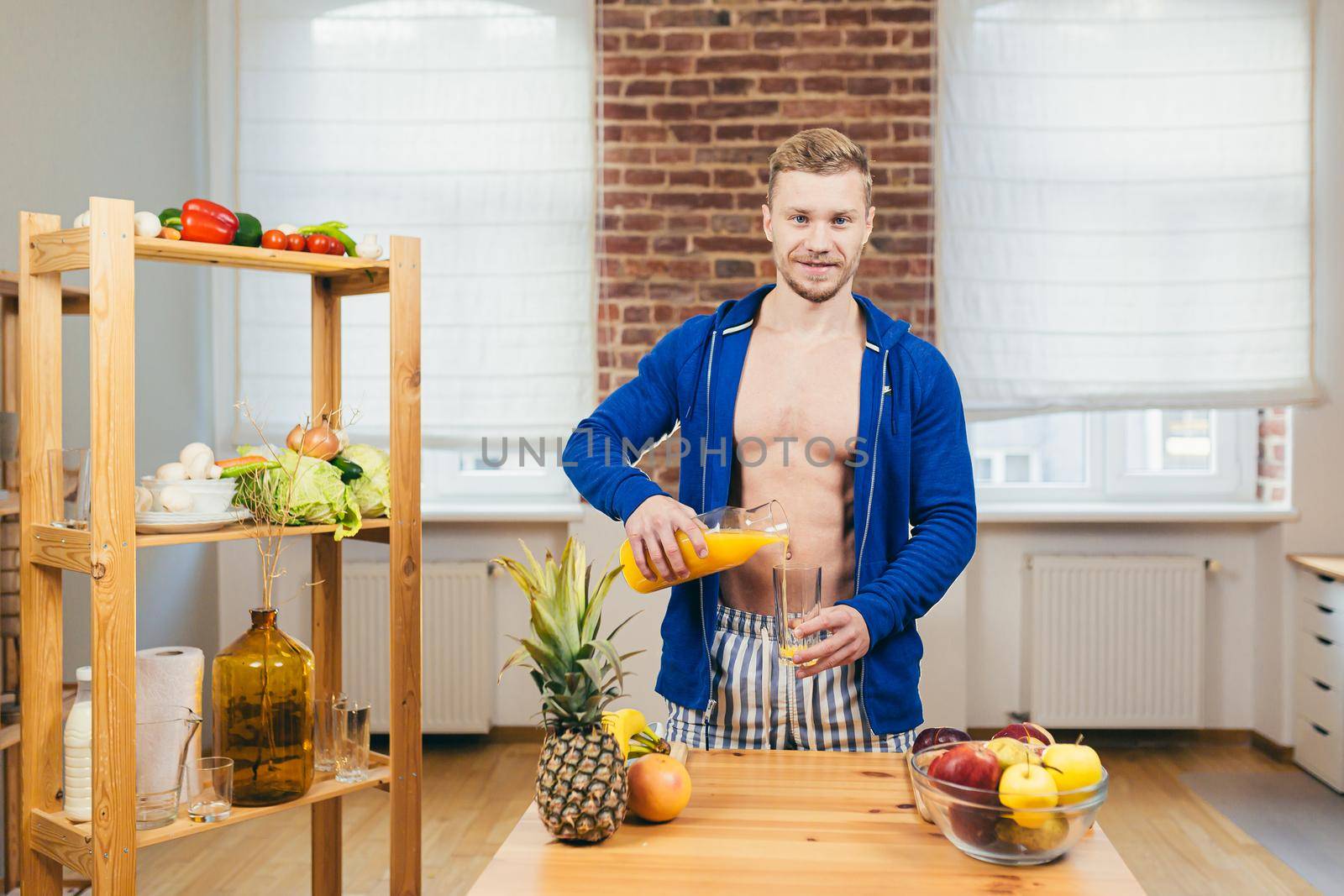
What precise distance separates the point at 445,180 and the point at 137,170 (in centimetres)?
95

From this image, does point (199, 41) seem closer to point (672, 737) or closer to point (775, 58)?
point (775, 58)

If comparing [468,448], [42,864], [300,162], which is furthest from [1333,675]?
[300,162]

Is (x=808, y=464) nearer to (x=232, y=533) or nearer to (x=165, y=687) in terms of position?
(x=232, y=533)

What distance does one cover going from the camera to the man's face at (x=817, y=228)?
1615 millimetres

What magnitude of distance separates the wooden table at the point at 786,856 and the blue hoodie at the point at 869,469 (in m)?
0.41

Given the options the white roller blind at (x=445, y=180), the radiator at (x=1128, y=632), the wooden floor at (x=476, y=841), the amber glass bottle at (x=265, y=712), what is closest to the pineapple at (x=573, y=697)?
the amber glass bottle at (x=265, y=712)

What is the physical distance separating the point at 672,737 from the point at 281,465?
84cm

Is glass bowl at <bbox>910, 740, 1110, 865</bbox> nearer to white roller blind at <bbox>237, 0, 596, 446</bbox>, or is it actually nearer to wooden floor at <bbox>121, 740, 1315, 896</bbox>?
wooden floor at <bbox>121, 740, 1315, 896</bbox>

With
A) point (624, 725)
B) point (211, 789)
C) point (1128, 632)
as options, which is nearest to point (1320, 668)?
point (1128, 632)

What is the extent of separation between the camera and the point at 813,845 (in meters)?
1.11

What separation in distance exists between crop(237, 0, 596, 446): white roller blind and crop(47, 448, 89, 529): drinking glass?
1845mm

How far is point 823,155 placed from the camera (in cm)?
161

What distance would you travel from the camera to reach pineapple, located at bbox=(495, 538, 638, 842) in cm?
108

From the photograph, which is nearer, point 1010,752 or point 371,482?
point 1010,752
